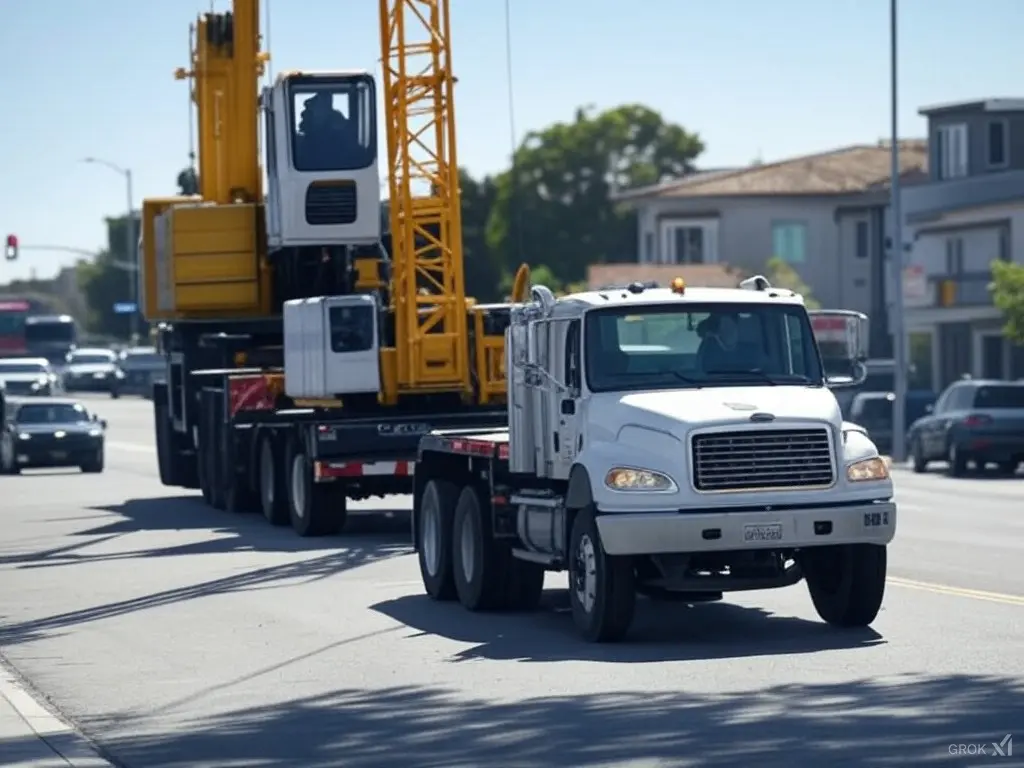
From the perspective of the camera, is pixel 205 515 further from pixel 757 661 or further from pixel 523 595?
pixel 757 661

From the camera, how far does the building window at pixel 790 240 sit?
84500 mm

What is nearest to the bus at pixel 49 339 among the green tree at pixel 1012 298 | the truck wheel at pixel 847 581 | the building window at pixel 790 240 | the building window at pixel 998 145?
the building window at pixel 790 240

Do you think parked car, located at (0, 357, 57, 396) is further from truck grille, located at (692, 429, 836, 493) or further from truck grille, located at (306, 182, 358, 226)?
truck grille, located at (692, 429, 836, 493)

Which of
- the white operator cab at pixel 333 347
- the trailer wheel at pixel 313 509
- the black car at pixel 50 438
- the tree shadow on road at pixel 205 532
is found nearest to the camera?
the tree shadow on road at pixel 205 532

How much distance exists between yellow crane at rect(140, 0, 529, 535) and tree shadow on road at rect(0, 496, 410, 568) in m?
0.51

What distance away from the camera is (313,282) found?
31.5 metres

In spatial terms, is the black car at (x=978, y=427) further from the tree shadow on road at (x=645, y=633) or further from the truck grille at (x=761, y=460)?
the truck grille at (x=761, y=460)

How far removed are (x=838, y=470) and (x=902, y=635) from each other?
1218 millimetres

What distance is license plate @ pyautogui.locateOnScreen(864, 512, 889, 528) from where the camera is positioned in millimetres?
14828

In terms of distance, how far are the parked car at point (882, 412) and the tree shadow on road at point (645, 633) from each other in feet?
102

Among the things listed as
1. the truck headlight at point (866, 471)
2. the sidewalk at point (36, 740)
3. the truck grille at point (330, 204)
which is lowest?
the sidewalk at point (36, 740)

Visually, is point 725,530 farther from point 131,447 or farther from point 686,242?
point 686,242

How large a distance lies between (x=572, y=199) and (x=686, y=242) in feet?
85.0

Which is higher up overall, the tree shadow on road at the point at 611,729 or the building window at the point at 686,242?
the building window at the point at 686,242
